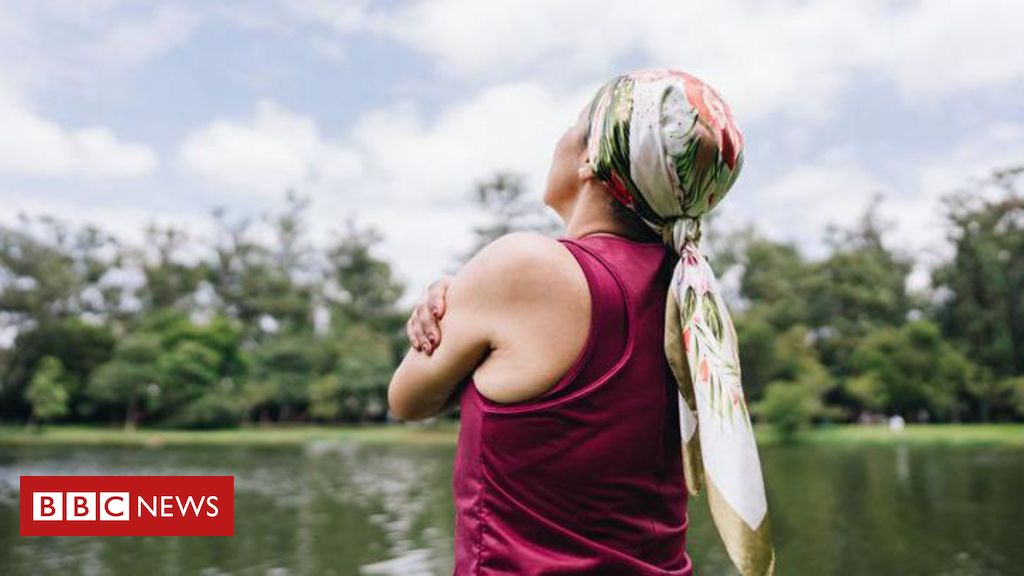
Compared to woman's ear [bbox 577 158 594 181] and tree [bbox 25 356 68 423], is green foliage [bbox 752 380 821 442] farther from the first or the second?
woman's ear [bbox 577 158 594 181]

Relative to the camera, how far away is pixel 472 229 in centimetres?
4250

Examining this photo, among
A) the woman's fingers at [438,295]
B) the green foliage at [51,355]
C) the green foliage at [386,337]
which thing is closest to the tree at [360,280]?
the green foliage at [386,337]

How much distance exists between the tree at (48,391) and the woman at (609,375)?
36808 mm

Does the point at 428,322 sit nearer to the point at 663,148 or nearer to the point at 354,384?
the point at 663,148

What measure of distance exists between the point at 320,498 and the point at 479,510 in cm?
1402

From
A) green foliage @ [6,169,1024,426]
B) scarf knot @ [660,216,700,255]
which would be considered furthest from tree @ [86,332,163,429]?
scarf knot @ [660,216,700,255]

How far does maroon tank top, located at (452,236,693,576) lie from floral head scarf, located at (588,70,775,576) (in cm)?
4

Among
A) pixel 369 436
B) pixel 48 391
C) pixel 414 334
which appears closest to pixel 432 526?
pixel 414 334

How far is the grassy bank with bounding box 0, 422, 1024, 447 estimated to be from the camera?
28406 mm

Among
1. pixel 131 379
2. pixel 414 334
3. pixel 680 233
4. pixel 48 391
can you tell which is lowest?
pixel 48 391

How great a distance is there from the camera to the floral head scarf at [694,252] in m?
0.94

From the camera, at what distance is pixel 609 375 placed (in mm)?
923

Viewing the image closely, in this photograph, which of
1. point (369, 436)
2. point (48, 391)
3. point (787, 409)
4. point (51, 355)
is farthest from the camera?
point (51, 355)

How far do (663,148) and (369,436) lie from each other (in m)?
33.3
